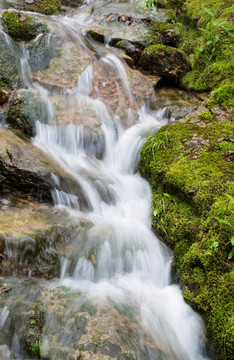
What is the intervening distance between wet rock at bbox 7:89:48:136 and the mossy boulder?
2442mm

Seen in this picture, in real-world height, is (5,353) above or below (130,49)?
below

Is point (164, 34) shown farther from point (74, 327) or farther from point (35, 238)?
point (74, 327)

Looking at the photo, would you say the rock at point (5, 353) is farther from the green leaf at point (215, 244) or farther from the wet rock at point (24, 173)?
the green leaf at point (215, 244)

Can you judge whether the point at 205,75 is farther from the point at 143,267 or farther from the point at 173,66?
the point at 143,267

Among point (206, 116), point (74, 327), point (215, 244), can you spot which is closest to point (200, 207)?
point (215, 244)

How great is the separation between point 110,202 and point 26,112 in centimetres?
255

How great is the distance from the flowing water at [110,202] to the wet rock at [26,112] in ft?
0.36

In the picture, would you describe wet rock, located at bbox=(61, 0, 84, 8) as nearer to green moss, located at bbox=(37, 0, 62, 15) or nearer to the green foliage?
green moss, located at bbox=(37, 0, 62, 15)

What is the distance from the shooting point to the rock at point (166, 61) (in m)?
7.31

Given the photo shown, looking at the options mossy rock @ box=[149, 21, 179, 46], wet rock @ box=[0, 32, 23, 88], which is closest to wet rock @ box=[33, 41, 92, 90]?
wet rock @ box=[0, 32, 23, 88]

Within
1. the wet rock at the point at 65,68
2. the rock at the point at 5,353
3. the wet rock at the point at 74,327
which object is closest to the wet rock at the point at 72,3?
the wet rock at the point at 65,68

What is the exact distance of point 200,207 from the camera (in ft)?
11.7

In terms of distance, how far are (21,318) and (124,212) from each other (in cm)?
240

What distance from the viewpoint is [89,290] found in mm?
3191
